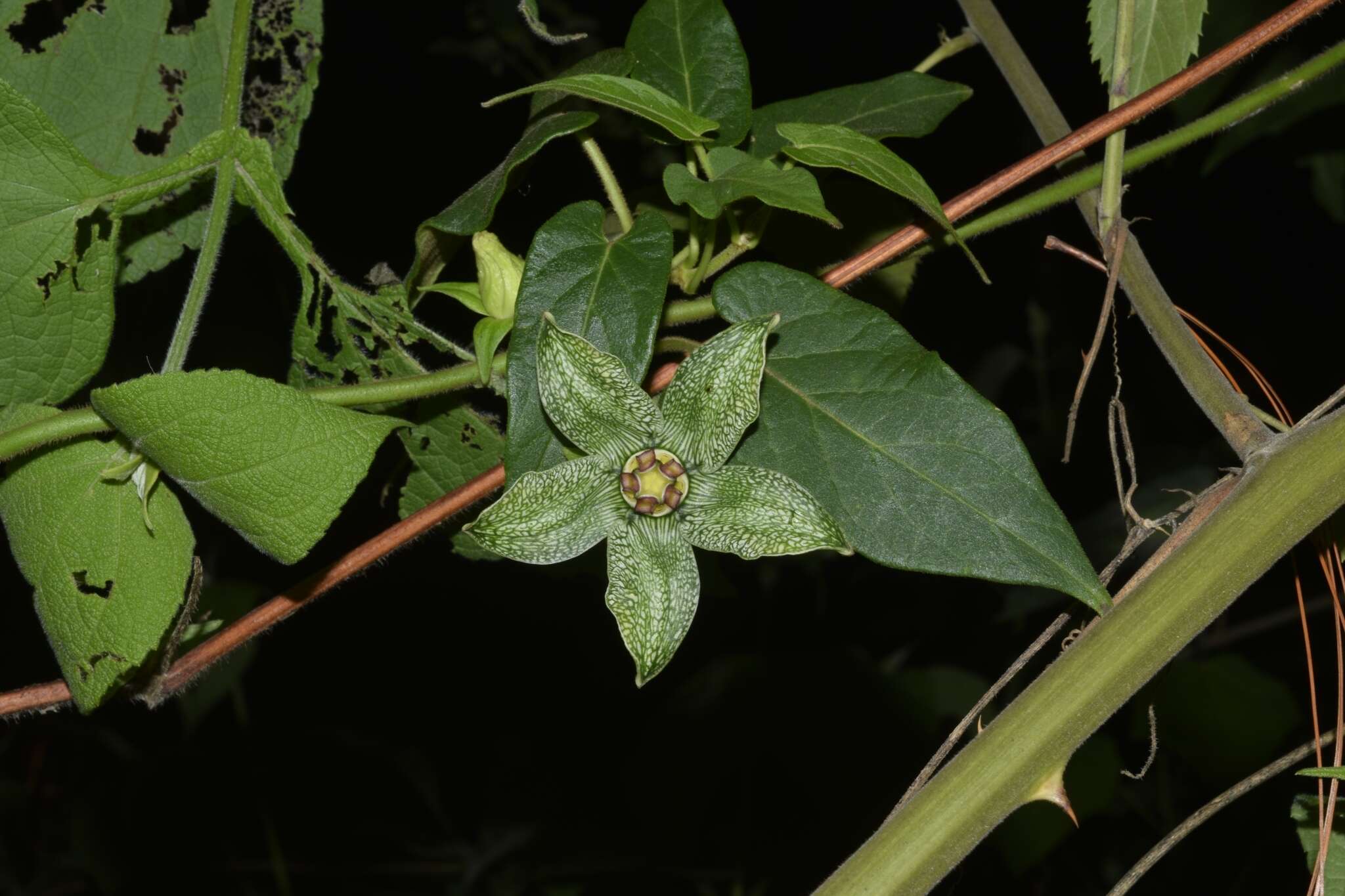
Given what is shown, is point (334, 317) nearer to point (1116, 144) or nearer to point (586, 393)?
point (586, 393)

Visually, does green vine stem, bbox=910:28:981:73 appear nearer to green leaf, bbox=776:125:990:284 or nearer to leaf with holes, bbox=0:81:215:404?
green leaf, bbox=776:125:990:284

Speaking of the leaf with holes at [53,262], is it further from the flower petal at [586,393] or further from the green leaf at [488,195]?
the flower petal at [586,393]

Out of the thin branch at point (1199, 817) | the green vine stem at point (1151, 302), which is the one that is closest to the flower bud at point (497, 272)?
the green vine stem at point (1151, 302)

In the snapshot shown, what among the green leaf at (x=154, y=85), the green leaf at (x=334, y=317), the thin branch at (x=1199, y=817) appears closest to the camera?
the thin branch at (x=1199, y=817)

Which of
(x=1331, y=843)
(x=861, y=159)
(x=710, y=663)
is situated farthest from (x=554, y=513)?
(x=710, y=663)

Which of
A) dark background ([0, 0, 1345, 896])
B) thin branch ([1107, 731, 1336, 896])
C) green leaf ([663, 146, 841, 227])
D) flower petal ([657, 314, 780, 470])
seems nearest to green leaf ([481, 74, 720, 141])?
green leaf ([663, 146, 841, 227])

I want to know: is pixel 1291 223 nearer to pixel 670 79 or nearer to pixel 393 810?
pixel 670 79
